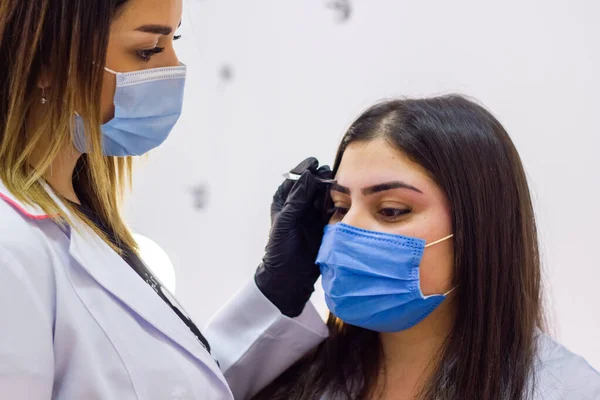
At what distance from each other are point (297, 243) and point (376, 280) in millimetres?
272

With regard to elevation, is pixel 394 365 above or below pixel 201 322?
above

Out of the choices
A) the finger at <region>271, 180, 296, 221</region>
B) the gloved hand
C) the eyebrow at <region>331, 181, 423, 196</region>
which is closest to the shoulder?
the eyebrow at <region>331, 181, 423, 196</region>

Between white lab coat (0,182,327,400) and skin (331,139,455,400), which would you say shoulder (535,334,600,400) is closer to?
skin (331,139,455,400)

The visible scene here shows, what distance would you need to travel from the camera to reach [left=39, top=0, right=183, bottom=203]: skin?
1.01 meters

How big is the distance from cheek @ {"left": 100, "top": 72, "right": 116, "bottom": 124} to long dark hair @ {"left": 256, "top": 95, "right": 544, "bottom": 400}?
1.68 ft

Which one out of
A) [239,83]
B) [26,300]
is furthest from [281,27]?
[26,300]

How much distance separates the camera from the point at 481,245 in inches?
49.3

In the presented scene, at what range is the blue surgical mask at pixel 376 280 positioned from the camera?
1.24m

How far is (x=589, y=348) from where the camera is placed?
5.48 ft

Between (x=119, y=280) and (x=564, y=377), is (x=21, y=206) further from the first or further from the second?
(x=564, y=377)

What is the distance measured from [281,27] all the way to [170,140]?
0.54 m

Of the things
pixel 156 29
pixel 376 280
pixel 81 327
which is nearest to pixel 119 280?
pixel 81 327

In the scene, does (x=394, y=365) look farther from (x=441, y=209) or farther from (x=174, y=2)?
(x=174, y=2)

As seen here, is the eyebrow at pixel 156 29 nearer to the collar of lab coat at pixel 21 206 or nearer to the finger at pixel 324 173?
the collar of lab coat at pixel 21 206
